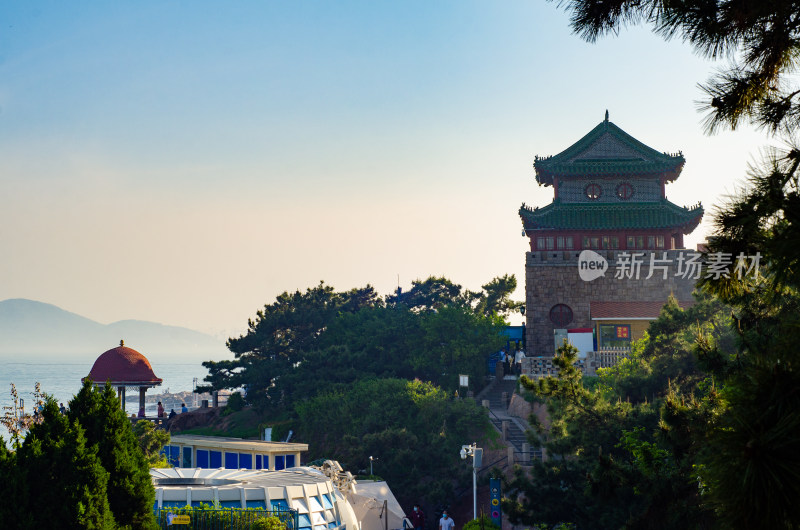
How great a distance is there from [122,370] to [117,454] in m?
30.8

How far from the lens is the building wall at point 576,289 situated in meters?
45.9

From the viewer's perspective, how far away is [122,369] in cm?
4559

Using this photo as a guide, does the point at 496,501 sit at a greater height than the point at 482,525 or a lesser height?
greater

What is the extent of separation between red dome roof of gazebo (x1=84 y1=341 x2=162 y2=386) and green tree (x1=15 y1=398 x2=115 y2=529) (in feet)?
98.0

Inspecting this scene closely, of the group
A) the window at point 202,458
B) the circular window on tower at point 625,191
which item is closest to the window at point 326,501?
the window at point 202,458

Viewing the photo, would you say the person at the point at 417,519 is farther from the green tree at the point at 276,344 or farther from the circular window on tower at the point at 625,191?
the circular window on tower at the point at 625,191

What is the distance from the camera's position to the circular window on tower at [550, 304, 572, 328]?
46.1m

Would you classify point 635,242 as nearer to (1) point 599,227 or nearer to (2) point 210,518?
(1) point 599,227

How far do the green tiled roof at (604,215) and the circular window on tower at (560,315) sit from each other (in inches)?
177

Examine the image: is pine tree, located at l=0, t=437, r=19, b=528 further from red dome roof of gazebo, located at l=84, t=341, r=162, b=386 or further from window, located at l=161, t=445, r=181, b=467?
red dome roof of gazebo, located at l=84, t=341, r=162, b=386

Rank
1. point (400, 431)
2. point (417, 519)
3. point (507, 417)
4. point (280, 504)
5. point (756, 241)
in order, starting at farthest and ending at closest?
point (507, 417) < point (400, 431) < point (417, 519) < point (280, 504) < point (756, 241)

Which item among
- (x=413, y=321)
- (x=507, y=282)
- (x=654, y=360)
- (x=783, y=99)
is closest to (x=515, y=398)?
(x=413, y=321)

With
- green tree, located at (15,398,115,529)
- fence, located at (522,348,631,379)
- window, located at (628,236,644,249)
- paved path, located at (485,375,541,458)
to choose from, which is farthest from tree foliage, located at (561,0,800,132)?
window, located at (628,236,644,249)

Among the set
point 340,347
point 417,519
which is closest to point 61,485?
point 417,519
